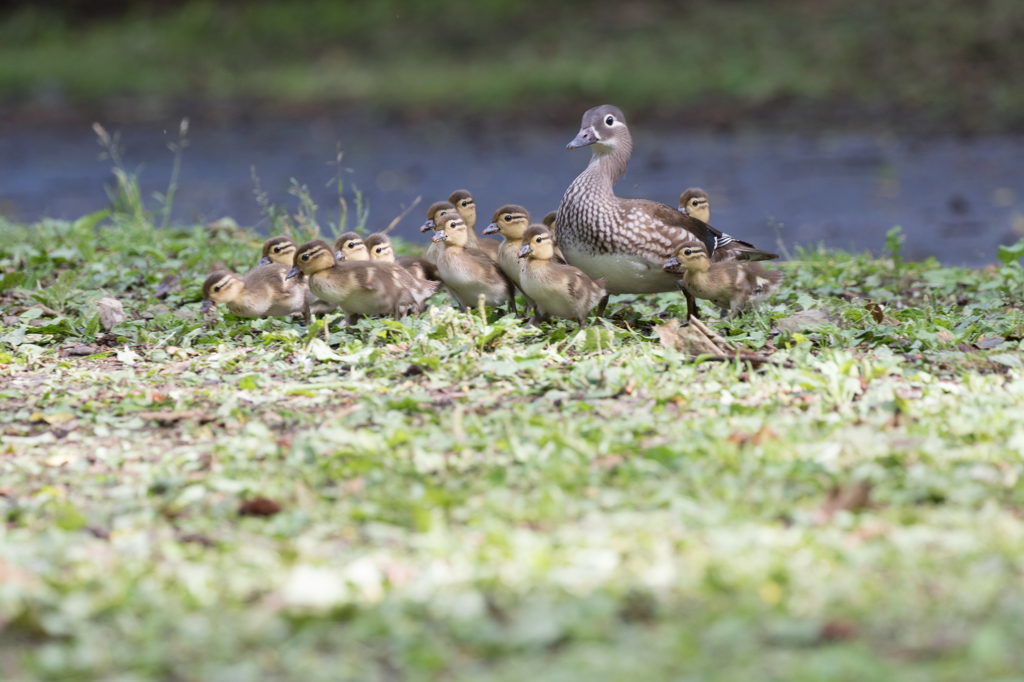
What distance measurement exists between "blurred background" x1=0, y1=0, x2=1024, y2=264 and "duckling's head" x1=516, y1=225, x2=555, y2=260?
19.0 feet

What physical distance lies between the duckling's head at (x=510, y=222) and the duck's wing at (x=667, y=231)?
0.55m

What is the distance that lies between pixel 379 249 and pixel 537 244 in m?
1.25

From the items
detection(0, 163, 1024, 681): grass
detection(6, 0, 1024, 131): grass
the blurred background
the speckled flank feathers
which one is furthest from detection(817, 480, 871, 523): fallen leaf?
detection(6, 0, 1024, 131): grass

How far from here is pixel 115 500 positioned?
4297 mm

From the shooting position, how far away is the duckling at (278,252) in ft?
23.2

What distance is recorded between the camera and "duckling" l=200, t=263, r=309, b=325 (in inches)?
258

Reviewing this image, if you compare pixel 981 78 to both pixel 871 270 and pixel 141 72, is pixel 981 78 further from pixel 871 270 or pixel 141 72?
pixel 141 72

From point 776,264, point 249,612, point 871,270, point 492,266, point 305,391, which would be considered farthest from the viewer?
point 776,264

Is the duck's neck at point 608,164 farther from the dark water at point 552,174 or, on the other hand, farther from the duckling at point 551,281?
the dark water at point 552,174

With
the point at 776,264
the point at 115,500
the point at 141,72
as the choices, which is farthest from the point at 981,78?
the point at 115,500

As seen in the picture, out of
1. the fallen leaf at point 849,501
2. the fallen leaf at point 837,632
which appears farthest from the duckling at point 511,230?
the fallen leaf at point 837,632

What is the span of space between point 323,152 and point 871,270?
11.8 meters

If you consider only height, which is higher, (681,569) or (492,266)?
(492,266)

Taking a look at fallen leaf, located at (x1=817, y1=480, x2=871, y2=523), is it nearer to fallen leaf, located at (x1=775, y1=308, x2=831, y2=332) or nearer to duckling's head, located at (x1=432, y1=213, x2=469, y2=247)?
fallen leaf, located at (x1=775, y1=308, x2=831, y2=332)
